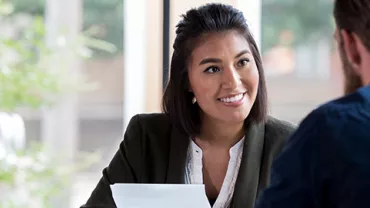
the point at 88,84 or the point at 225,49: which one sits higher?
the point at 225,49

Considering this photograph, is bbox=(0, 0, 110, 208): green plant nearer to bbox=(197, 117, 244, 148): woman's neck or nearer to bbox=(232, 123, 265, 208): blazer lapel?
bbox=(197, 117, 244, 148): woman's neck

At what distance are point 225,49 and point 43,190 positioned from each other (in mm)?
1513

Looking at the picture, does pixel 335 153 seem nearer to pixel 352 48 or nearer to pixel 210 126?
pixel 352 48

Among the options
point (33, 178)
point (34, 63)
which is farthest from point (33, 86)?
Answer: point (33, 178)

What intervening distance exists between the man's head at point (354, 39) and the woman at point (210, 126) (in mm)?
724

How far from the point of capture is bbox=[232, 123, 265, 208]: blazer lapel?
1552mm

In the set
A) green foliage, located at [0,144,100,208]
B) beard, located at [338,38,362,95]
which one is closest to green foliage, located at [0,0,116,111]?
green foliage, located at [0,144,100,208]

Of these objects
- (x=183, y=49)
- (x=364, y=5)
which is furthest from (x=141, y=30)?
(x=364, y=5)

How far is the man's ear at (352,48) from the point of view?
0.83m

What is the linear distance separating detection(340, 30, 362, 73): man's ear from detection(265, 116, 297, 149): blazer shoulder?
81cm

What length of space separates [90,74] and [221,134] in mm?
1336

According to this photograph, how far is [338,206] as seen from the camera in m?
0.76

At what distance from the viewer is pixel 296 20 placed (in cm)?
250

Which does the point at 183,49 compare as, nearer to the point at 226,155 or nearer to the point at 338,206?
the point at 226,155
